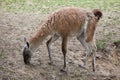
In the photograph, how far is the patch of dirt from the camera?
25.7 ft

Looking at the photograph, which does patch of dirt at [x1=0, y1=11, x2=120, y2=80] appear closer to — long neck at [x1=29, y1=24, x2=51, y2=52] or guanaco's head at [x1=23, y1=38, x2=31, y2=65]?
guanaco's head at [x1=23, y1=38, x2=31, y2=65]

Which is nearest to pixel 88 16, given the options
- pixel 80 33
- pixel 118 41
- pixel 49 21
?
pixel 80 33

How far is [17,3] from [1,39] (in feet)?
12.5

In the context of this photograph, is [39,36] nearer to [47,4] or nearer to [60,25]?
[60,25]

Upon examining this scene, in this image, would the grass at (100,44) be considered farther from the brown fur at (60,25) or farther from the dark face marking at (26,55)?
the dark face marking at (26,55)

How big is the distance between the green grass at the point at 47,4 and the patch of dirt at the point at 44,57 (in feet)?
2.82

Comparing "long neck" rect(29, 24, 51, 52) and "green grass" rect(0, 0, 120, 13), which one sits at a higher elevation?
"long neck" rect(29, 24, 51, 52)

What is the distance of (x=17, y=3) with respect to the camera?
12.9 m

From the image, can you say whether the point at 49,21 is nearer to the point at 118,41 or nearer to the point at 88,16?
the point at 88,16

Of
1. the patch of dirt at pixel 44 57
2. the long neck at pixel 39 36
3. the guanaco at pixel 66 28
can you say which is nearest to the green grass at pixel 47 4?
the patch of dirt at pixel 44 57

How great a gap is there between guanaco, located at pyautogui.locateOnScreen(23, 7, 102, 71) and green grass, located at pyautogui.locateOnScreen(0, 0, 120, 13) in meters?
3.80

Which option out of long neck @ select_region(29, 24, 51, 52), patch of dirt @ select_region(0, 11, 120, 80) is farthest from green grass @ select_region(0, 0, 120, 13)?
long neck @ select_region(29, 24, 51, 52)

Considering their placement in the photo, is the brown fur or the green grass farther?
the green grass

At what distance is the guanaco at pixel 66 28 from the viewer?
7871 mm
